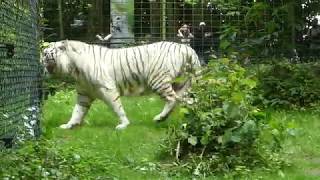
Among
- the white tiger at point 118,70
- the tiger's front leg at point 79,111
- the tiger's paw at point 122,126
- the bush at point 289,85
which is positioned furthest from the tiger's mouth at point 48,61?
the bush at point 289,85

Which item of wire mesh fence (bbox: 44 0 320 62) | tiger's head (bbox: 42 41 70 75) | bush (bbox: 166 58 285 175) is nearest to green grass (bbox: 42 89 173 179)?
bush (bbox: 166 58 285 175)

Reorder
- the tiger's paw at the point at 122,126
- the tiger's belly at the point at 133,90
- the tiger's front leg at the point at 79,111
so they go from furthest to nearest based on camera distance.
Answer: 1. the tiger's belly at the point at 133,90
2. the tiger's front leg at the point at 79,111
3. the tiger's paw at the point at 122,126

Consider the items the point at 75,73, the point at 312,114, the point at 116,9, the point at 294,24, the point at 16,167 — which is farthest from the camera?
the point at 116,9

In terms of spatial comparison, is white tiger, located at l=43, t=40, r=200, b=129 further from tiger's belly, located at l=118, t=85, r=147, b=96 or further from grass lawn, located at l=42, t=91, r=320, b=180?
grass lawn, located at l=42, t=91, r=320, b=180

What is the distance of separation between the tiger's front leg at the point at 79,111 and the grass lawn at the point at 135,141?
11 cm

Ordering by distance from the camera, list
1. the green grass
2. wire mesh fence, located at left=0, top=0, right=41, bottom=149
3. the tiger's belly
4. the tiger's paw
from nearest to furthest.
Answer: wire mesh fence, located at left=0, top=0, right=41, bottom=149, the green grass, the tiger's paw, the tiger's belly

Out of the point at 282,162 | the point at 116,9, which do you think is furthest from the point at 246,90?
the point at 116,9

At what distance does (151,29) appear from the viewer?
13211 millimetres

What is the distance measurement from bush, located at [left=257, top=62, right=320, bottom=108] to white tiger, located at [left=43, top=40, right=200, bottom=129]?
4.50 ft

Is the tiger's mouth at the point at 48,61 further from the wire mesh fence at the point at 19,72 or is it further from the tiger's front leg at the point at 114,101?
the wire mesh fence at the point at 19,72

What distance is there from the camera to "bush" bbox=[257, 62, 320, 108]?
952 cm

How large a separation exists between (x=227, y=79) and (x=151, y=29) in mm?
7329

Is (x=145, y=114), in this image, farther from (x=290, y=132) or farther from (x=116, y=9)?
(x=116, y=9)

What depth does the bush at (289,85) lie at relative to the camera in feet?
31.2
